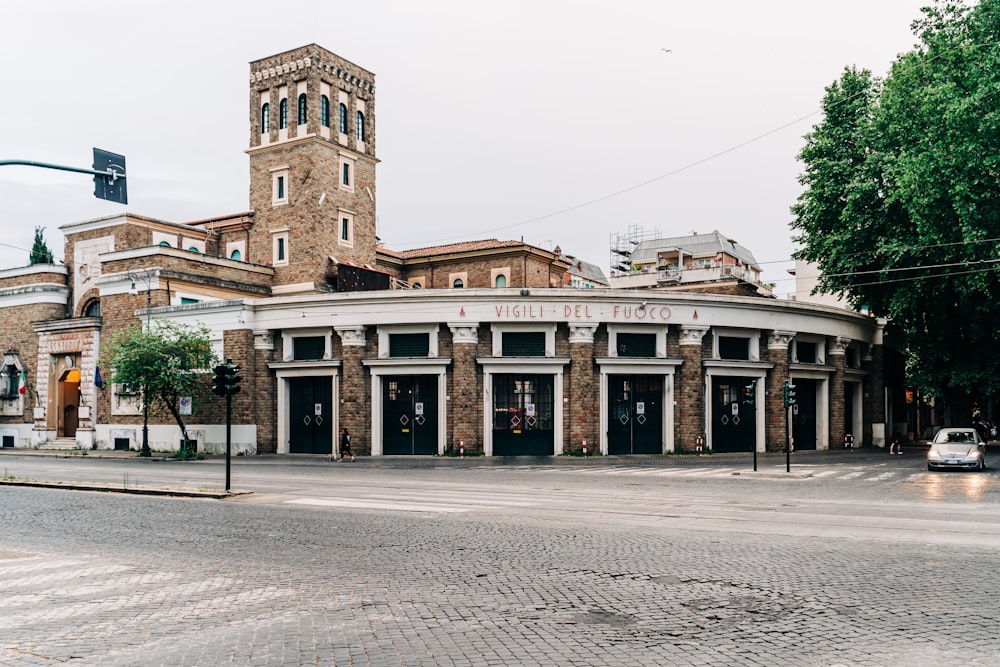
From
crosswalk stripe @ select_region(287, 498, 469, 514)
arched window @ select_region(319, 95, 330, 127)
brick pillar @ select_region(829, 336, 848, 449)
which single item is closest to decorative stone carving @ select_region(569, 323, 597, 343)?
brick pillar @ select_region(829, 336, 848, 449)

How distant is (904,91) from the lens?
3366 centimetres

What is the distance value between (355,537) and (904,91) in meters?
30.9

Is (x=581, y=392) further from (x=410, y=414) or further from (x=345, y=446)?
(x=345, y=446)

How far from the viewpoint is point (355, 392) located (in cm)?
3506

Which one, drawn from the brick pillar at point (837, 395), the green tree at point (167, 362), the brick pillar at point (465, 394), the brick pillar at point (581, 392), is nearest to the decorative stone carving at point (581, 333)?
the brick pillar at point (581, 392)

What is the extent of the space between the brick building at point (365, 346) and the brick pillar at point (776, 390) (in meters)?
0.08

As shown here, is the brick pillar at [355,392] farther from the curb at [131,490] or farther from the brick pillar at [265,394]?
the curb at [131,490]

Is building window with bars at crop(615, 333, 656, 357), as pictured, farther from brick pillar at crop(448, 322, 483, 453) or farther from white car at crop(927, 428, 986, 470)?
white car at crop(927, 428, 986, 470)

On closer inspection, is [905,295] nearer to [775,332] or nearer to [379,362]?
[775,332]

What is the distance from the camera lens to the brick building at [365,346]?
1346 inches

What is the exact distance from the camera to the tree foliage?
101ft

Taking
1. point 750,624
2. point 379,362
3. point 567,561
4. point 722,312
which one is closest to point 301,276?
point 379,362

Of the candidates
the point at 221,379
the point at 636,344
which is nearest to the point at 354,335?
the point at 636,344

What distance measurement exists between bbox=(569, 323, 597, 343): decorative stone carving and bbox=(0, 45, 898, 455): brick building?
0.06 metres
